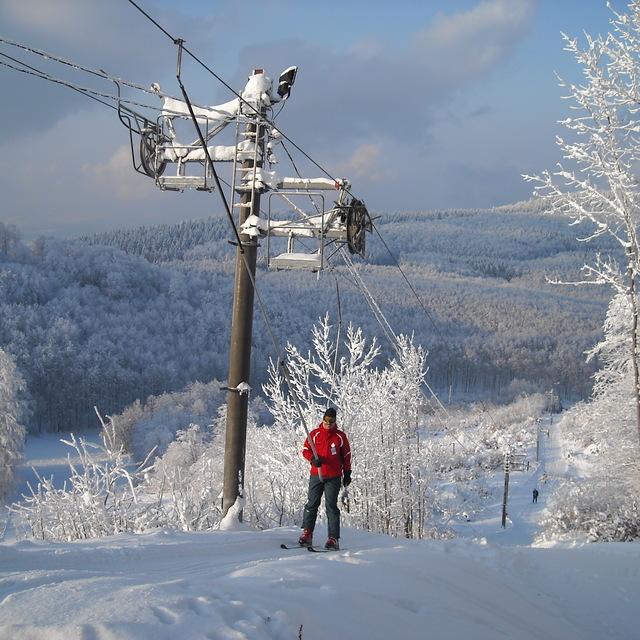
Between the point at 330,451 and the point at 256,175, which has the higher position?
the point at 256,175

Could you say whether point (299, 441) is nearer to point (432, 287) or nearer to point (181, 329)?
point (181, 329)

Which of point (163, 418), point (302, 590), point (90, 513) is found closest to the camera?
point (302, 590)

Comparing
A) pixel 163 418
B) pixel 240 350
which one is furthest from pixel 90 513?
pixel 163 418

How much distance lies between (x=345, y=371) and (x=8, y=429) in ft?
54.8

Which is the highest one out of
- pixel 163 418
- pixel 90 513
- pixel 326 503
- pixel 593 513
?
pixel 326 503

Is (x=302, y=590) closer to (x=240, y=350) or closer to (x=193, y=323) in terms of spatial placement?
(x=240, y=350)

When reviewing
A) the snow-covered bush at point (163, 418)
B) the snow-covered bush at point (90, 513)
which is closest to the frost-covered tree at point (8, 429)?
the snow-covered bush at point (90, 513)

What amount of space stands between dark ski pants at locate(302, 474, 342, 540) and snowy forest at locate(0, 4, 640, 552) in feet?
3.13

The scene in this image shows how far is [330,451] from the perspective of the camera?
6.71 m

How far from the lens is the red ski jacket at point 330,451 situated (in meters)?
6.71

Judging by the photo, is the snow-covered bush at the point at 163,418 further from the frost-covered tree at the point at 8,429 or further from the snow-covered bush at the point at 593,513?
the snow-covered bush at the point at 593,513

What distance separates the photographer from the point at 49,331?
297ft

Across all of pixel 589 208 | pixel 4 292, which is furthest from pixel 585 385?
pixel 589 208

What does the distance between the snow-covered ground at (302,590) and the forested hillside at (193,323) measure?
2347 inches
